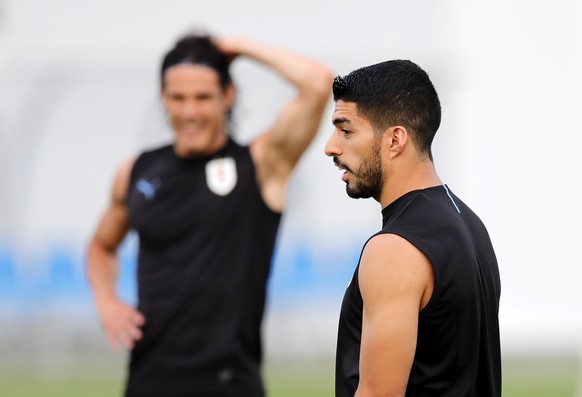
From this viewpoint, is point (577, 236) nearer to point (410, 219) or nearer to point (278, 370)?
point (278, 370)

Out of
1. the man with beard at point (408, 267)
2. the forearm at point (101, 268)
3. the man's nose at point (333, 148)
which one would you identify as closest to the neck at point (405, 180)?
the man with beard at point (408, 267)

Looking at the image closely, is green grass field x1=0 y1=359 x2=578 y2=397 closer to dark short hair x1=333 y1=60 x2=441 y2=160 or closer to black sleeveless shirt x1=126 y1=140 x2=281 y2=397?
black sleeveless shirt x1=126 y1=140 x2=281 y2=397

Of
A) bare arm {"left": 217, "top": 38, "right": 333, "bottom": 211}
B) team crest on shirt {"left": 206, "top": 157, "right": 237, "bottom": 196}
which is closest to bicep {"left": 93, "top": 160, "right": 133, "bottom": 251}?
team crest on shirt {"left": 206, "top": 157, "right": 237, "bottom": 196}

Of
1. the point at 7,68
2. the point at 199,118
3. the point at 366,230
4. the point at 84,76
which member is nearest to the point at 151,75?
the point at 84,76

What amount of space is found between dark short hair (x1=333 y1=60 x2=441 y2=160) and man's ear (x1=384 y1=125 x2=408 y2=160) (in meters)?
0.02

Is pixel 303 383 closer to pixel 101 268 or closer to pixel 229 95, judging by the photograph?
pixel 101 268

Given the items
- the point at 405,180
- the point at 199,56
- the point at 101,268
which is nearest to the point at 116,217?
the point at 101,268

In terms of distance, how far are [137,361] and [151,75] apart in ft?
32.8

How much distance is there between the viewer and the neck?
3.82 m

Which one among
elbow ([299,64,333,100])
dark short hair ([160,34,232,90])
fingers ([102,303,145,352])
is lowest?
fingers ([102,303,145,352])

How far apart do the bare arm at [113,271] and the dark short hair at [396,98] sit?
101 inches

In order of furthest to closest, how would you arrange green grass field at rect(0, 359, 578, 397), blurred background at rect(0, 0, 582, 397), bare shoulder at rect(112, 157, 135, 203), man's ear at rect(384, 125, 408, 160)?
blurred background at rect(0, 0, 582, 397) < green grass field at rect(0, 359, 578, 397) < bare shoulder at rect(112, 157, 135, 203) < man's ear at rect(384, 125, 408, 160)

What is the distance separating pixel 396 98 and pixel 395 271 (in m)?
0.58

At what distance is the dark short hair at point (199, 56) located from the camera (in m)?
6.34
